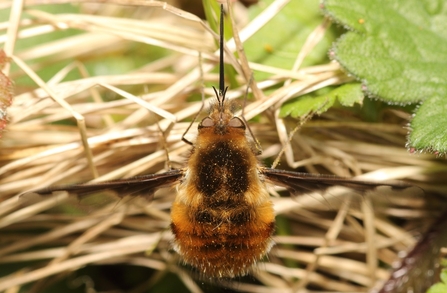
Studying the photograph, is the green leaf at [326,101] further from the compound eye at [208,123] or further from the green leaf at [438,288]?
the green leaf at [438,288]

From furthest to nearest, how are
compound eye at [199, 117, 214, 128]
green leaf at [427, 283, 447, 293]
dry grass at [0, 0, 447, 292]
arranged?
dry grass at [0, 0, 447, 292] < green leaf at [427, 283, 447, 293] < compound eye at [199, 117, 214, 128]

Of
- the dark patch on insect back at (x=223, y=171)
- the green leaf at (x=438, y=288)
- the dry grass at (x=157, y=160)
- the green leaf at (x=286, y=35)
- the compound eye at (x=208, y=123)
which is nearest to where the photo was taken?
the dark patch on insect back at (x=223, y=171)

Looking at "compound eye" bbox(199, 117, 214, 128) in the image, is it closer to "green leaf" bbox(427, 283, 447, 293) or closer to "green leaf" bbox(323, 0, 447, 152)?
"green leaf" bbox(323, 0, 447, 152)

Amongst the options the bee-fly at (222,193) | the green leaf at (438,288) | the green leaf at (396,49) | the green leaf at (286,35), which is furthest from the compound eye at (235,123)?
the green leaf at (438,288)

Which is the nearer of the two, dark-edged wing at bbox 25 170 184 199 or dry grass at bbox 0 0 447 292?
dark-edged wing at bbox 25 170 184 199

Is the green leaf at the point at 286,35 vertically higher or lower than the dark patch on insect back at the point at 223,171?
higher

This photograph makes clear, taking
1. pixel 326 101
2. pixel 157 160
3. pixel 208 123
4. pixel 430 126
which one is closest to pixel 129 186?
pixel 208 123

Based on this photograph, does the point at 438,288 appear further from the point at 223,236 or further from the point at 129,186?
the point at 129,186

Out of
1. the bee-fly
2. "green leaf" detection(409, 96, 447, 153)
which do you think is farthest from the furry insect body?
"green leaf" detection(409, 96, 447, 153)
